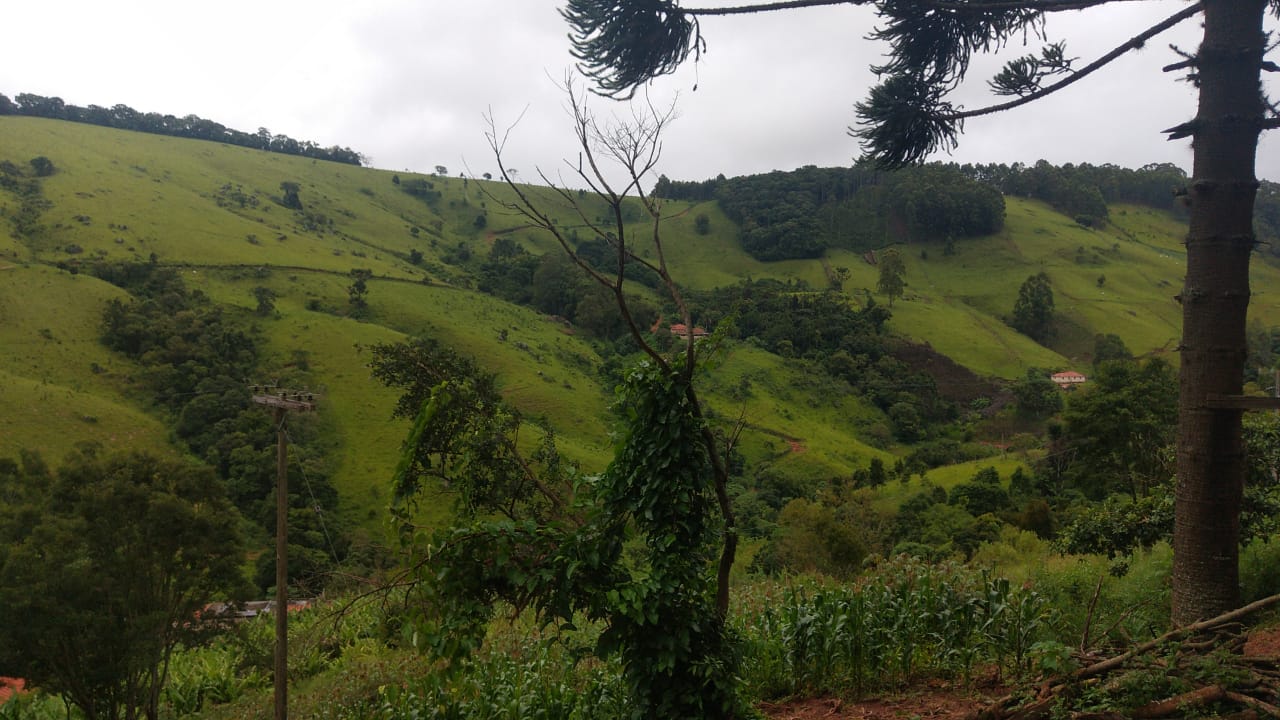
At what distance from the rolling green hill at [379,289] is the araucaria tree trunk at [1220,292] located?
1708 centimetres

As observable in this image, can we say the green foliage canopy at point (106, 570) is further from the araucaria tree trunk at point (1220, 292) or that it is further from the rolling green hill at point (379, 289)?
the araucaria tree trunk at point (1220, 292)

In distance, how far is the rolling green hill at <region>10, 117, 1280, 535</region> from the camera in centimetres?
3662

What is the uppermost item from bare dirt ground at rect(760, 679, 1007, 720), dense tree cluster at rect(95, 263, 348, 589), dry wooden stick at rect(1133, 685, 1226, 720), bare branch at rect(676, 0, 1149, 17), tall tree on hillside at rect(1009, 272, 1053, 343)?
bare branch at rect(676, 0, 1149, 17)

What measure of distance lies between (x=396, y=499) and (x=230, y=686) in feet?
44.3

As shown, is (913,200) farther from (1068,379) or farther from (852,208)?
(1068,379)

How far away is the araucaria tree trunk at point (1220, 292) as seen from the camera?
3885 millimetres

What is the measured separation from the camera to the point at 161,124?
306ft

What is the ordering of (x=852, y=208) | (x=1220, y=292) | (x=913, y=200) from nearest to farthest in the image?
(x=1220, y=292) < (x=913, y=200) < (x=852, y=208)

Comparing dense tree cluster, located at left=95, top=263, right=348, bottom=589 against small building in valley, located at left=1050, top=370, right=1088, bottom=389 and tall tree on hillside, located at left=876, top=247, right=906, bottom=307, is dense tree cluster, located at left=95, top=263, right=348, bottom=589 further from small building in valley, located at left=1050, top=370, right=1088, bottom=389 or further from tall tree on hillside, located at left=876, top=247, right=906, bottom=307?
tall tree on hillside, located at left=876, top=247, right=906, bottom=307

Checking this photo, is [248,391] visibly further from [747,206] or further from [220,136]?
[220,136]

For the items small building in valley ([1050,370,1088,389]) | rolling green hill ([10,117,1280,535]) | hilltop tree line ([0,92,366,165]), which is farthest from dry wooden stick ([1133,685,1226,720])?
hilltop tree line ([0,92,366,165])

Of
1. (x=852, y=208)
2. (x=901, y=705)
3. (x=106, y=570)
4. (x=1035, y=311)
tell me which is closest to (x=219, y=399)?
(x=106, y=570)

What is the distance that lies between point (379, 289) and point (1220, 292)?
178 ft

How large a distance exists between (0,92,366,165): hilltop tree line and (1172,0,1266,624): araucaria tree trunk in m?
109
